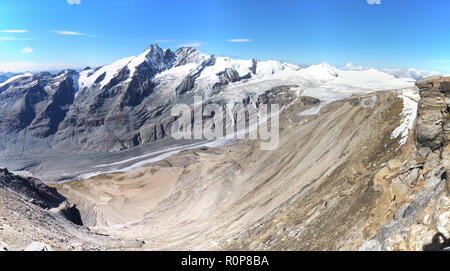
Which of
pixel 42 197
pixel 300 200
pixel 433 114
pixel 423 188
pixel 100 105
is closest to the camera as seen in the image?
pixel 423 188

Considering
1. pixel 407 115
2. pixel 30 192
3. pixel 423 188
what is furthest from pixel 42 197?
pixel 423 188

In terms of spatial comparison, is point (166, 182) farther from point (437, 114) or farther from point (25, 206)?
point (437, 114)

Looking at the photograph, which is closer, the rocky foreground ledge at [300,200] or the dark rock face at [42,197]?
the rocky foreground ledge at [300,200]

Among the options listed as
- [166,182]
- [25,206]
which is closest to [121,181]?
[166,182]

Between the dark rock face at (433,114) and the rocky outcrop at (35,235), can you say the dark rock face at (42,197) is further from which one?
the dark rock face at (433,114)

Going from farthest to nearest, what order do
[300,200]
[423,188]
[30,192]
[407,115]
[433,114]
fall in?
1. [30,192]
2. [407,115]
3. [300,200]
4. [433,114]
5. [423,188]

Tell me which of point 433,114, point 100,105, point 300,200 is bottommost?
point 100,105

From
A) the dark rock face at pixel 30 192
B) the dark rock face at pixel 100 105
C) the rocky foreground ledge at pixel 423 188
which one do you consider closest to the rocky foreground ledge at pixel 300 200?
the rocky foreground ledge at pixel 423 188

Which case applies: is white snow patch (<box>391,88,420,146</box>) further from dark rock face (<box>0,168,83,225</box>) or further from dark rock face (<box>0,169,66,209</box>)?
Result: dark rock face (<box>0,169,66,209</box>)

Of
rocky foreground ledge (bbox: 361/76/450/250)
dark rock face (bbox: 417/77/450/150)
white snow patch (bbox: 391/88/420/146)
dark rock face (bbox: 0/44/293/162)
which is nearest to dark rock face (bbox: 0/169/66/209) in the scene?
rocky foreground ledge (bbox: 361/76/450/250)

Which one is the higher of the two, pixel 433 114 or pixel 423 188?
pixel 433 114

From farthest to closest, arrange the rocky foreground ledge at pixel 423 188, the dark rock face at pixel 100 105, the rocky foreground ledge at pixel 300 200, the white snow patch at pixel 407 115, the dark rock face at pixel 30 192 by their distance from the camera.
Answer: the dark rock face at pixel 100 105 → the dark rock face at pixel 30 192 → the white snow patch at pixel 407 115 → the rocky foreground ledge at pixel 300 200 → the rocky foreground ledge at pixel 423 188

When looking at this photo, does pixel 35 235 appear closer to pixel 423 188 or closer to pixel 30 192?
pixel 423 188
